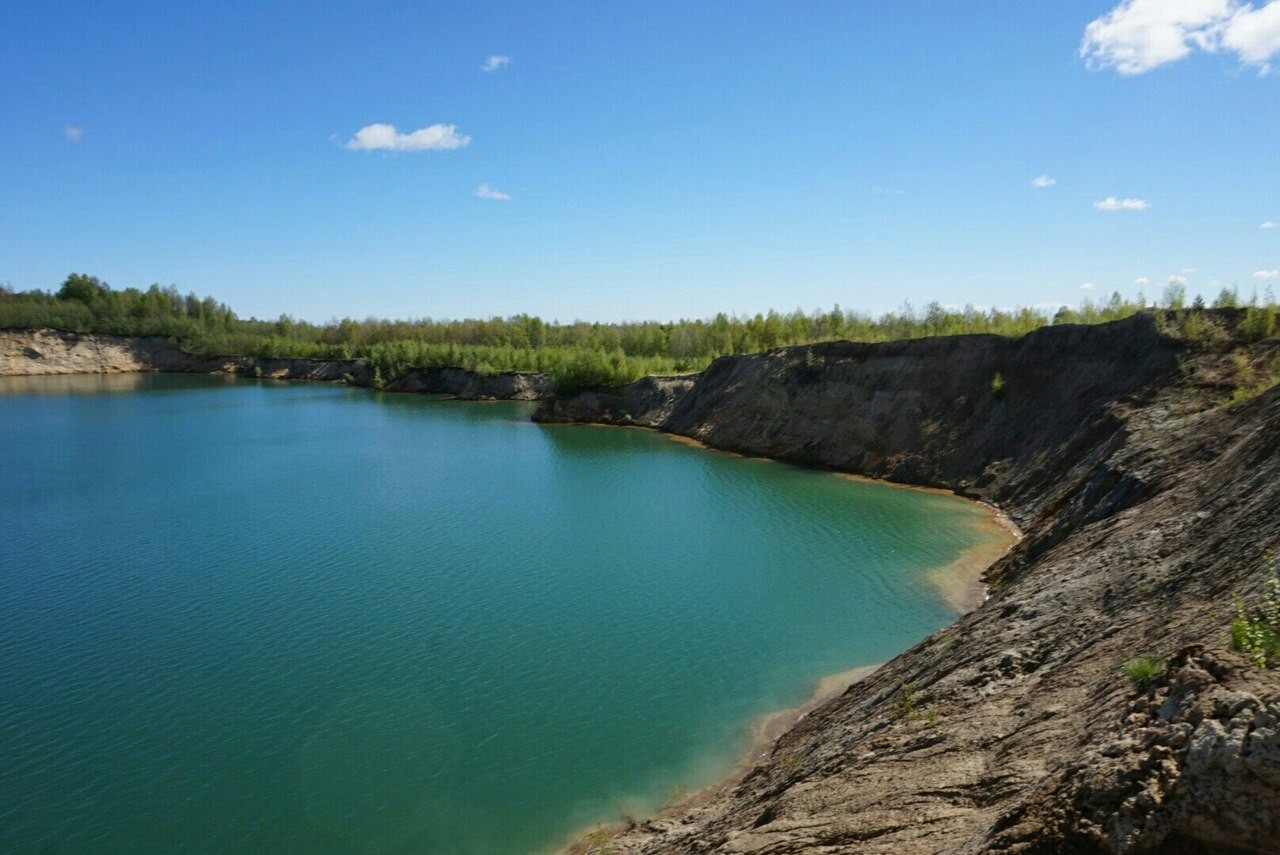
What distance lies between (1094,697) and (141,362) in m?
150

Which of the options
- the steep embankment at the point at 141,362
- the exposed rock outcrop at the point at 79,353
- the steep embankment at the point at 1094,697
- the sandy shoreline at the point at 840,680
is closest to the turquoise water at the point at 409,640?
the sandy shoreline at the point at 840,680

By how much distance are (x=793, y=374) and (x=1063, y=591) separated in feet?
113

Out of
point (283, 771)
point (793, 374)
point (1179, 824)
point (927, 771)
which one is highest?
point (793, 374)

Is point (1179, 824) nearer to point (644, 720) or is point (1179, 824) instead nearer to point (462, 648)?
point (644, 720)

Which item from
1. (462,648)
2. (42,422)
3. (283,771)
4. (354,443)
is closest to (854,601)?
(462,648)

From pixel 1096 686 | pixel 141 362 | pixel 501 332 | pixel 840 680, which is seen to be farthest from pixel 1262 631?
pixel 141 362

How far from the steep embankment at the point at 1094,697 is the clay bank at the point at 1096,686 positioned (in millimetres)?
25

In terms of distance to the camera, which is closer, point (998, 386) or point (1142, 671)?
point (1142, 671)

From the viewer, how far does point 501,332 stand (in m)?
117

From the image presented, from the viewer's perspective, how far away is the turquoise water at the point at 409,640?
37.8 feet

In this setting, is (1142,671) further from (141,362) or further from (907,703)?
(141,362)

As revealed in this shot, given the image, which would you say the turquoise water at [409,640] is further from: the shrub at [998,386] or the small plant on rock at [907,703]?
the shrub at [998,386]

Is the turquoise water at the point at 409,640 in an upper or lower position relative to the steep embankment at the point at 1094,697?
lower

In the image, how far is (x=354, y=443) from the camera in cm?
4978
